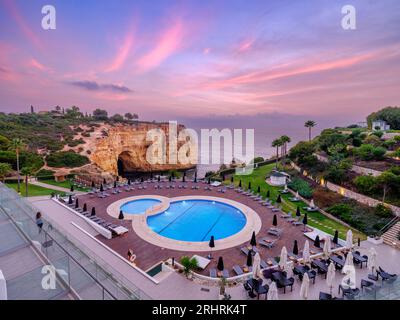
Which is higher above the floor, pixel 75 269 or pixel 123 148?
pixel 123 148

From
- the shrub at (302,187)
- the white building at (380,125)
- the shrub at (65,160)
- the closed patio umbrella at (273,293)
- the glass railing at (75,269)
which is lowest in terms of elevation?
the closed patio umbrella at (273,293)

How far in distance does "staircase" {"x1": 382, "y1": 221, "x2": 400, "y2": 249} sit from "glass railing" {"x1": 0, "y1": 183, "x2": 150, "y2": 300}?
765 inches

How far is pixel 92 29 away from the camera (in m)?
27.0

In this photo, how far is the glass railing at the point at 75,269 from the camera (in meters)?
7.46

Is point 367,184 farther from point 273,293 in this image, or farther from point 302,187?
point 273,293

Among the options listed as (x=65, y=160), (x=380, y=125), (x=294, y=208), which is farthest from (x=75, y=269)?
(x=380, y=125)

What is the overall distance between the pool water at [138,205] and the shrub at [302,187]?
57.4 ft

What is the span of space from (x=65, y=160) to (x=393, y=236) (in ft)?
151

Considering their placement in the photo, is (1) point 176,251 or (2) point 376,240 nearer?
(1) point 176,251

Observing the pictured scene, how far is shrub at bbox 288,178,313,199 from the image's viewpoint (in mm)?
28219

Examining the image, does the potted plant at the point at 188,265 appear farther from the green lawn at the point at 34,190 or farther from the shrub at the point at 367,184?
the green lawn at the point at 34,190

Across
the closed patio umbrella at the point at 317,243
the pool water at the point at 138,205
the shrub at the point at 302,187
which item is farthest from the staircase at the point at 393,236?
the pool water at the point at 138,205

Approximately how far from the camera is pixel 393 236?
1867 cm
